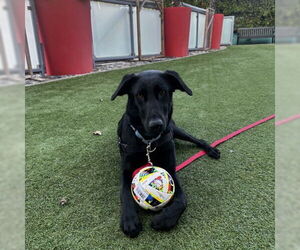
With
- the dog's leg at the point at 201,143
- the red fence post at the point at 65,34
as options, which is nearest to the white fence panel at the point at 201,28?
Result: the red fence post at the point at 65,34

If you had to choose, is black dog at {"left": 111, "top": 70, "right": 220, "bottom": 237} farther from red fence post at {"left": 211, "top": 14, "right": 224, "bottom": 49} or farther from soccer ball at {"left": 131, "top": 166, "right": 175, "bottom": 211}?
red fence post at {"left": 211, "top": 14, "right": 224, "bottom": 49}

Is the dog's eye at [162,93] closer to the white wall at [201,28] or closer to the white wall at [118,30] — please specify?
the white wall at [118,30]

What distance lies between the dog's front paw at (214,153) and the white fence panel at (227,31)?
1925cm

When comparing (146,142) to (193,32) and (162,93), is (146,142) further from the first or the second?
(193,32)

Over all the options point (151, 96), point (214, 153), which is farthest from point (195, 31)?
point (151, 96)

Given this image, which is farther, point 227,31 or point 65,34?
point 227,31

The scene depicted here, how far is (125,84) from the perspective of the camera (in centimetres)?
199

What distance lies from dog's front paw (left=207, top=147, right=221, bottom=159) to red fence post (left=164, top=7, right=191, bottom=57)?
347 inches

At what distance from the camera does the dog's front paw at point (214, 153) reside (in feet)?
7.62

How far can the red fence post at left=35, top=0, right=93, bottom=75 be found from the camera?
230 inches

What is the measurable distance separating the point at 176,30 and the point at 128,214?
9.94 metres

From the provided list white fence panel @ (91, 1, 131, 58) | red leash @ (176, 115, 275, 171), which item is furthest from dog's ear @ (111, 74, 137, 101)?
white fence panel @ (91, 1, 131, 58)

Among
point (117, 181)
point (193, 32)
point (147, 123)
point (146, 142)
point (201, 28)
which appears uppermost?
point (201, 28)

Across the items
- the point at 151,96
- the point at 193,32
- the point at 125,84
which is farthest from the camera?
the point at 193,32
